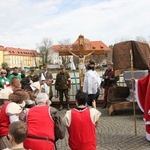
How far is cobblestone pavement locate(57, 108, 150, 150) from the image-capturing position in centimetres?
607

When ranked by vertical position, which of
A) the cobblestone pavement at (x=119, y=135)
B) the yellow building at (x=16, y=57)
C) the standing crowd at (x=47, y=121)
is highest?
the yellow building at (x=16, y=57)

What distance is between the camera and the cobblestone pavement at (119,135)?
6.07 metres

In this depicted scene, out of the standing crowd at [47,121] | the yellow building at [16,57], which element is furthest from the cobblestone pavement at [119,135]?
the yellow building at [16,57]

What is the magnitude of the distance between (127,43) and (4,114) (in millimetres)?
5665

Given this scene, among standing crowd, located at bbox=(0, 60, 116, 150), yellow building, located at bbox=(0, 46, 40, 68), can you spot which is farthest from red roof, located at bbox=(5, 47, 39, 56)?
standing crowd, located at bbox=(0, 60, 116, 150)

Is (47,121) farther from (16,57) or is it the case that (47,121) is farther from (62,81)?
(16,57)

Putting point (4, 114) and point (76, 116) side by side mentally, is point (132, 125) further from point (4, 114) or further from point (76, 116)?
point (4, 114)

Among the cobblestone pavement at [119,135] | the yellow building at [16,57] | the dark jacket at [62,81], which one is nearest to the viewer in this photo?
the cobblestone pavement at [119,135]

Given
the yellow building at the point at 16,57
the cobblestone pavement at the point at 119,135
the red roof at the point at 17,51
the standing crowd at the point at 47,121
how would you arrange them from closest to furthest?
the standing crowd at the point at 47,121 → the cobblestone pavement at the point at 119,135 → the yellow building at the point at 16,57 → the red roof at the point at 17,51

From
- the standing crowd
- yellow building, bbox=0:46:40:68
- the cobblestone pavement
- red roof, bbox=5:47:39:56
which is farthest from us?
red roof, bbox=5:47:39:56

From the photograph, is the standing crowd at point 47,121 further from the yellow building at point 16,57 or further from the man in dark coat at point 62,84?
the yellow building at point 16,57

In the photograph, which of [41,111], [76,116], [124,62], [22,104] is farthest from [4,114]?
[124,62]

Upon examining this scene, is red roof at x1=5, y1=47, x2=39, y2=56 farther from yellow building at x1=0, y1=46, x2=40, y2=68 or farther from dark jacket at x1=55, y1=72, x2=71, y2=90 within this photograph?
dark jacket at x1=55, y1=72, x2=71, y2=90

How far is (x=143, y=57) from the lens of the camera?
8.80 meters
